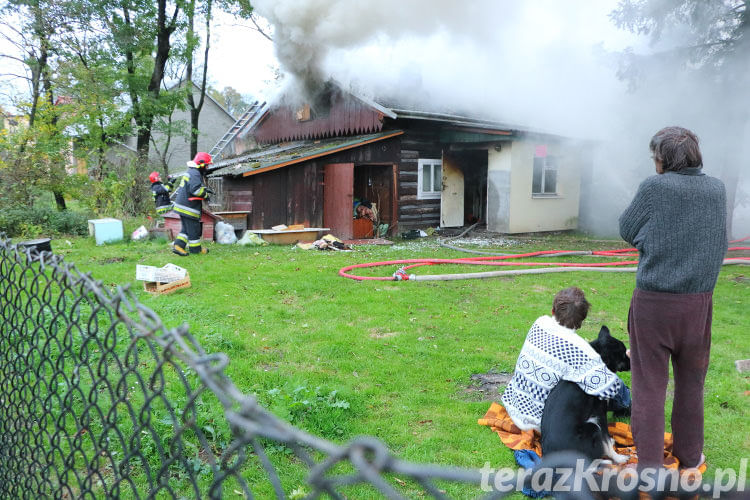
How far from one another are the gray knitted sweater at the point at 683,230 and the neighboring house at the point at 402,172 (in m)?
10.6

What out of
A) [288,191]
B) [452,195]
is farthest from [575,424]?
[452,195]

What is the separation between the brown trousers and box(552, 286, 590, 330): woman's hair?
11.7 inches

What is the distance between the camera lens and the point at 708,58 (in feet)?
39.2

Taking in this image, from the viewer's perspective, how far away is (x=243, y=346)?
5.05 meters

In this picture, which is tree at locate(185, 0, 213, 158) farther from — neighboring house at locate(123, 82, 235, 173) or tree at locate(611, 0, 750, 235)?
tree at locate(611, 0, 750, 235)

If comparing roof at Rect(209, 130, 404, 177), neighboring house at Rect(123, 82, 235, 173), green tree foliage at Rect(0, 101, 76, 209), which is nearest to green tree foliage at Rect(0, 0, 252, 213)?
green tree foliage at Rect(0, 101, 76, 209)

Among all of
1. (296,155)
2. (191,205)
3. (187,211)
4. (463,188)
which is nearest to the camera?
(187,211)

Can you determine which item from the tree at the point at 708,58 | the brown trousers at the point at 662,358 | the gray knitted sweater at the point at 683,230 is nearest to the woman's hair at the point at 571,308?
the brown trousers at the point at 662,358

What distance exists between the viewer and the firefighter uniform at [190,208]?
10.1 meters

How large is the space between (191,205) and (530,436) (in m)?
8.36

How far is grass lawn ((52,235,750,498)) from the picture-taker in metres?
3.55

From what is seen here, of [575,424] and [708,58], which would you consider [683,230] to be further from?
[708,58]

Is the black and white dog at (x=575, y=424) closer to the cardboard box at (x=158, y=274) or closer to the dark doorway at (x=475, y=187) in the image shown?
the cardboard box at (x=158, y=274)

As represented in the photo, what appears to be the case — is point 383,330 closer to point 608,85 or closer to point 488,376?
point 488,376
